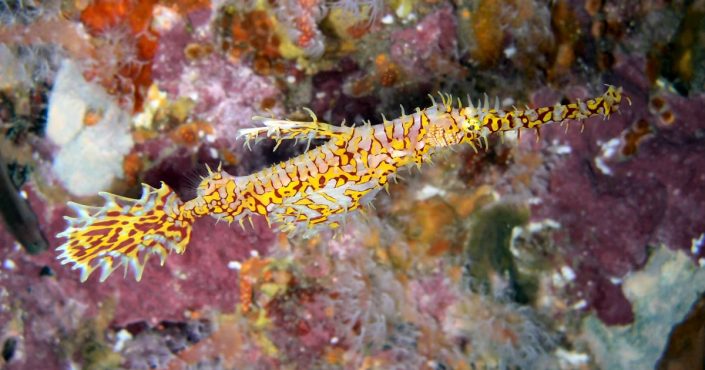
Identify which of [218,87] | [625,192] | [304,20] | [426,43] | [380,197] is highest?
[304,20]

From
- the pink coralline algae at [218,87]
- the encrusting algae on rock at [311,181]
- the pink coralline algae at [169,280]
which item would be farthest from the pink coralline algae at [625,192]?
the pink coralline algae at [169,280]

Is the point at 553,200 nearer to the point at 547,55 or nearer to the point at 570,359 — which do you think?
the point at 547,55

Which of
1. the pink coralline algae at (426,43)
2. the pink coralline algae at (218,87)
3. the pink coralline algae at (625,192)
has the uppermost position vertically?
the pink coralline algae at (426,43)

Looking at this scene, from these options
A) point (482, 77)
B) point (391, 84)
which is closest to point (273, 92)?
point (391, 84)

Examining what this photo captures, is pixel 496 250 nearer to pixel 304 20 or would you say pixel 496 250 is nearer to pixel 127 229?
pixel 304 20

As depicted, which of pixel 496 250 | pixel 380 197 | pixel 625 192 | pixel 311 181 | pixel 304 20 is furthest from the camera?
pixel 496 250

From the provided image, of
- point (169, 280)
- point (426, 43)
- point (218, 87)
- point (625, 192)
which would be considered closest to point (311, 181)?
point (218, 87)

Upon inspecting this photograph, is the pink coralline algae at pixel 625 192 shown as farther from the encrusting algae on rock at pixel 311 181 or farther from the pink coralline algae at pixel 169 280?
the pink coralline algae at pixel 169 280
